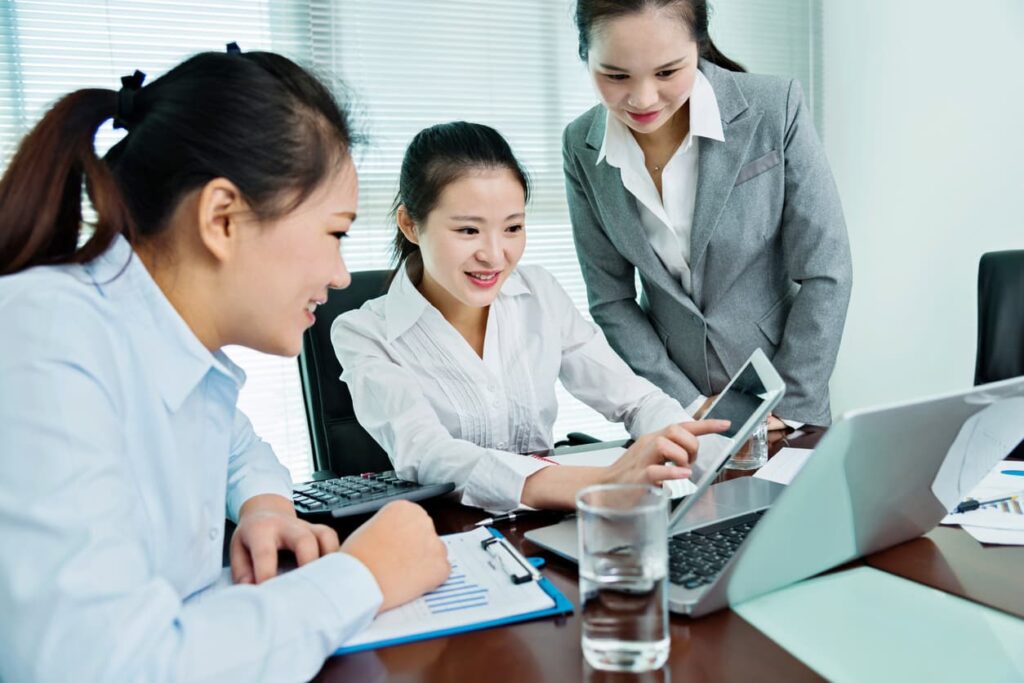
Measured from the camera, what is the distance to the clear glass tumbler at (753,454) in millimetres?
1229

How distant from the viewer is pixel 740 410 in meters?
0.92

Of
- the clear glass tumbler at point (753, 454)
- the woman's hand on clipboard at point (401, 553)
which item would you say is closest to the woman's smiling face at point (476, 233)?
the clear glass tumbler at point (753, 454)

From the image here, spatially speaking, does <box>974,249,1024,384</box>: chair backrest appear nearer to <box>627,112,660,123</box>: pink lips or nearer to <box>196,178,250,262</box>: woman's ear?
<box>627,112,660,123</box>: pink lips

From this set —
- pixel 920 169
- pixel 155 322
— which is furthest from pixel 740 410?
pixel 920 169

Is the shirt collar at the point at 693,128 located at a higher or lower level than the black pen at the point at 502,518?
higher

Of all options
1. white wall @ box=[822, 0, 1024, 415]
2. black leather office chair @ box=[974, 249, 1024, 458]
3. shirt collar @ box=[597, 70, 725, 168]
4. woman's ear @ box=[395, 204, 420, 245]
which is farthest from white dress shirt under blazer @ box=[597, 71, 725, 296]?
white wall @ box=[822, 0, 1024, 415]

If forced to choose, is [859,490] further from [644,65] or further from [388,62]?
[388,62]

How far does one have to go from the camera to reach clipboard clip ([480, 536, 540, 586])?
80cm

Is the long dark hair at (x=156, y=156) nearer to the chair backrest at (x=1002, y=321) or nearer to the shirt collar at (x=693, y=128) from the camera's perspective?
the shirt collar at (x=693, y=128)

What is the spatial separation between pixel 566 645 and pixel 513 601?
91 millimetres

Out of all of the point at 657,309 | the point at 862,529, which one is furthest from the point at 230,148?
the point at 657,309

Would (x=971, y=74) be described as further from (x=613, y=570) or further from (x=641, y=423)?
(x=613, y=570)

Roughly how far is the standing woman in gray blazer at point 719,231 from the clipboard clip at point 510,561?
100 centimetres

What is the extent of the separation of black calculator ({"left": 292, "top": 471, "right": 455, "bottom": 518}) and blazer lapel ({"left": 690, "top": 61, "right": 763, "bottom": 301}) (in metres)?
0.93
